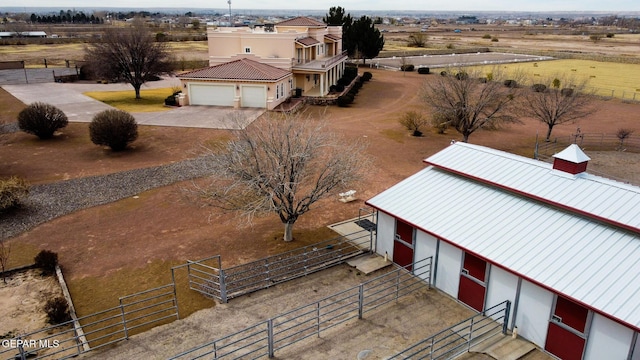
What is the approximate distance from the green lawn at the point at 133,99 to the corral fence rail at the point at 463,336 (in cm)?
3522

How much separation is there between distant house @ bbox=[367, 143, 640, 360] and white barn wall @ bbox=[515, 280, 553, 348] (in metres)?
0.03

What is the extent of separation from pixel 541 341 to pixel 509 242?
282 cm

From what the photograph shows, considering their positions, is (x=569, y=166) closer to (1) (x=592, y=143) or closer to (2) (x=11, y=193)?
(2) (x=11, y=193)

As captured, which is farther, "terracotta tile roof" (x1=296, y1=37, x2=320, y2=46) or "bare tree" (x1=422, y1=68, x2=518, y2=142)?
"terracotta tile roof" (x1=296, y1=37, x2=320, y2=46)

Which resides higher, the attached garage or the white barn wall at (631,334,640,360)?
the attached garage

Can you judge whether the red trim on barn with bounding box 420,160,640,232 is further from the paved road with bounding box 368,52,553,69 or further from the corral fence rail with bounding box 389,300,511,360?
the paved road with bounding box 368,52,553,69

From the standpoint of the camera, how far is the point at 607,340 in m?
11.5

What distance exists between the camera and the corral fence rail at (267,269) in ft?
50.6

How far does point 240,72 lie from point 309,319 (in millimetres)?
33498

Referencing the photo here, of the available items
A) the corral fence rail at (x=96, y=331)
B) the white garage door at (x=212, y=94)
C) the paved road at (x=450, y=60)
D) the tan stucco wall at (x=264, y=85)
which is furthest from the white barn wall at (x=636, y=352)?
the paved road at (x=450, y=60)

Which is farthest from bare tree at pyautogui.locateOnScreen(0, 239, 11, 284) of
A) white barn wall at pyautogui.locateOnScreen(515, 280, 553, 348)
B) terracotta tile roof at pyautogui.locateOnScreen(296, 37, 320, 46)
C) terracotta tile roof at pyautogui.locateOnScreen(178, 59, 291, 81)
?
terracotta tile roof at pyautogui.locateOnScreen(296, 37, 320, 46)

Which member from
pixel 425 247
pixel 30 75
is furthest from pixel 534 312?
pixel 30 75

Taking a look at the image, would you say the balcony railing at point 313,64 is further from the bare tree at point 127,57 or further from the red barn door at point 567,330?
the red barn door at point 567,330

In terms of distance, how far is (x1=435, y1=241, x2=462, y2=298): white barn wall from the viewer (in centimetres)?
1505
